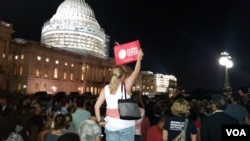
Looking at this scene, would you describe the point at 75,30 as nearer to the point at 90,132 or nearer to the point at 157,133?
the point at 157,133

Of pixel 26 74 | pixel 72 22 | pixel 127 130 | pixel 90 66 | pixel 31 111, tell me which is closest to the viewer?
pixel 127 130

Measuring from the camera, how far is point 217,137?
5.79 meters

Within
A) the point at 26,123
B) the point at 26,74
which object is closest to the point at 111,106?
the point at 26,123

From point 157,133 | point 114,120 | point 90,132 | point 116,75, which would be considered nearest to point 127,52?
point 116,75

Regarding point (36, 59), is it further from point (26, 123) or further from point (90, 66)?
point (26, 123)

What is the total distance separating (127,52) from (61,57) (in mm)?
80900

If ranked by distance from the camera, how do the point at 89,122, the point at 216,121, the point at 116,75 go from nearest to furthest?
the point at 116,75, the point at 216,121, the point at 89,122

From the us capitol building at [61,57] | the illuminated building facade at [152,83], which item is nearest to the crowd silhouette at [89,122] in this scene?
the us capitol building at [61,57]

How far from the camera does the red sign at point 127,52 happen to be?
5.16 m

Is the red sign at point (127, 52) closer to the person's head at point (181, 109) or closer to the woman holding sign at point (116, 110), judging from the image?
the woman holding sign at point (116, 110)

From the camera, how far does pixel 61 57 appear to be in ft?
277

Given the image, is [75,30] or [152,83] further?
[152,83]

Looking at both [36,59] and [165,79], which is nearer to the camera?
[36,59]

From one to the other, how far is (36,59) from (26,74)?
439cm
